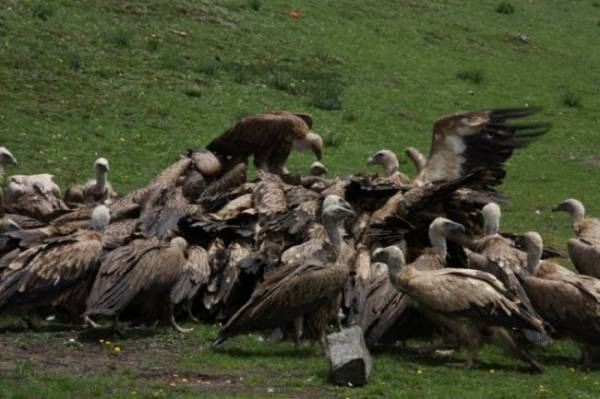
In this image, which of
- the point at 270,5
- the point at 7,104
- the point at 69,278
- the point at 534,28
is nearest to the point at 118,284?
the point at 69,278

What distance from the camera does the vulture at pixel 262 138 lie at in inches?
577

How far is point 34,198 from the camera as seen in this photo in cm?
1379

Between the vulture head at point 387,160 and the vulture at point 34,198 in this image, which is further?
the vulture head at point 387,160

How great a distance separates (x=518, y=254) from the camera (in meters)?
11.6

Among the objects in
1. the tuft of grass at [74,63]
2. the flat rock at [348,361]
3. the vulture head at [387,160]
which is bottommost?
the flat rock at [348,361]

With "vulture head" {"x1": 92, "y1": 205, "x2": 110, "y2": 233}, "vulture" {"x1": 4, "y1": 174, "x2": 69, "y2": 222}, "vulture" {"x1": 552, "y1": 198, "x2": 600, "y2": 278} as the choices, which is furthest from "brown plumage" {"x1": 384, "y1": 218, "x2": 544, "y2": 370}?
"vulture" {"x1": 4, "y1": 174, "x2": 69, "y2": 222}

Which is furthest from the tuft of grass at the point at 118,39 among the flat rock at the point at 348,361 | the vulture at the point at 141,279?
the flat rock at the point at 348,361

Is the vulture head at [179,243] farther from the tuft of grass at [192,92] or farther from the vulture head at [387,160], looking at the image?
the tuft of grass at [192,92]

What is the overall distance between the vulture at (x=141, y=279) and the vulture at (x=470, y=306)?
2093mm

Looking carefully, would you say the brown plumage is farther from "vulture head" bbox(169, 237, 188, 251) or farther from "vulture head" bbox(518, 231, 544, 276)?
"vulture head" bbox(169, 237, 188, 251)

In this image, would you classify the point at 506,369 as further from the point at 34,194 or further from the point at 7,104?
the point at 7,104

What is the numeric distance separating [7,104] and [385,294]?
10100 mm

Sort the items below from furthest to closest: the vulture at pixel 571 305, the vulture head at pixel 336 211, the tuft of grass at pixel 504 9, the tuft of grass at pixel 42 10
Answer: the tuft of grass at pixel 504 9
the tuft of grass at pixel 42 10
the vulture head at pixel 336 211
the vulture at pixel 571 305

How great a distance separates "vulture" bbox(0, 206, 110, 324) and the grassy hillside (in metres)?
5.67
